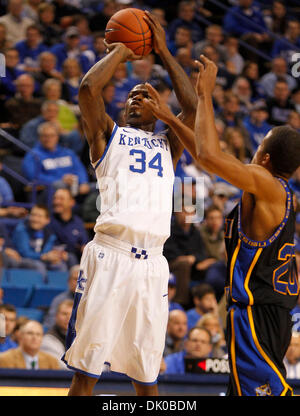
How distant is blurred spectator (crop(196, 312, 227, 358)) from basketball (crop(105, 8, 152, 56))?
2.72 metres

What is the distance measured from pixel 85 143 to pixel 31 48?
1.88 metres

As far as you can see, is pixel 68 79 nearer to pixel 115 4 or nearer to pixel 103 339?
pixel 115 4

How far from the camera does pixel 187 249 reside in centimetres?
698

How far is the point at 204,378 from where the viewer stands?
16.3ft

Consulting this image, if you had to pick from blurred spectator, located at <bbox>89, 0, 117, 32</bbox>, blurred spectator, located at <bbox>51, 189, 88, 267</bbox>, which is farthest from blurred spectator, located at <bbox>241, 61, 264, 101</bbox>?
blurred spectator, located at <bbox>51, 189, 88, 267</bbox>

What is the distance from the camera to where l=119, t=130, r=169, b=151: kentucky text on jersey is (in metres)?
3.74

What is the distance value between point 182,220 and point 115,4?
4306 mm

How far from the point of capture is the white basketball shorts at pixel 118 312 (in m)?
3.49

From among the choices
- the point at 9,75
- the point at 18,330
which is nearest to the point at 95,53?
the point at 9,75

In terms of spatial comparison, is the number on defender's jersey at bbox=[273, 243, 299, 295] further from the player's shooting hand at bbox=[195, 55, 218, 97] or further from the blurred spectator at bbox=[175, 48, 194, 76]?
the blurred spectator at bbox=[175, 48, 194, 76]

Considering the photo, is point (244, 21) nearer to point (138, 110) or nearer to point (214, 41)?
point (214, 41)

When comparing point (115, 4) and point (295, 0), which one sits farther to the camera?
point (295, 0)

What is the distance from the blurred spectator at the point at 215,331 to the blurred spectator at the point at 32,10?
5.31m
